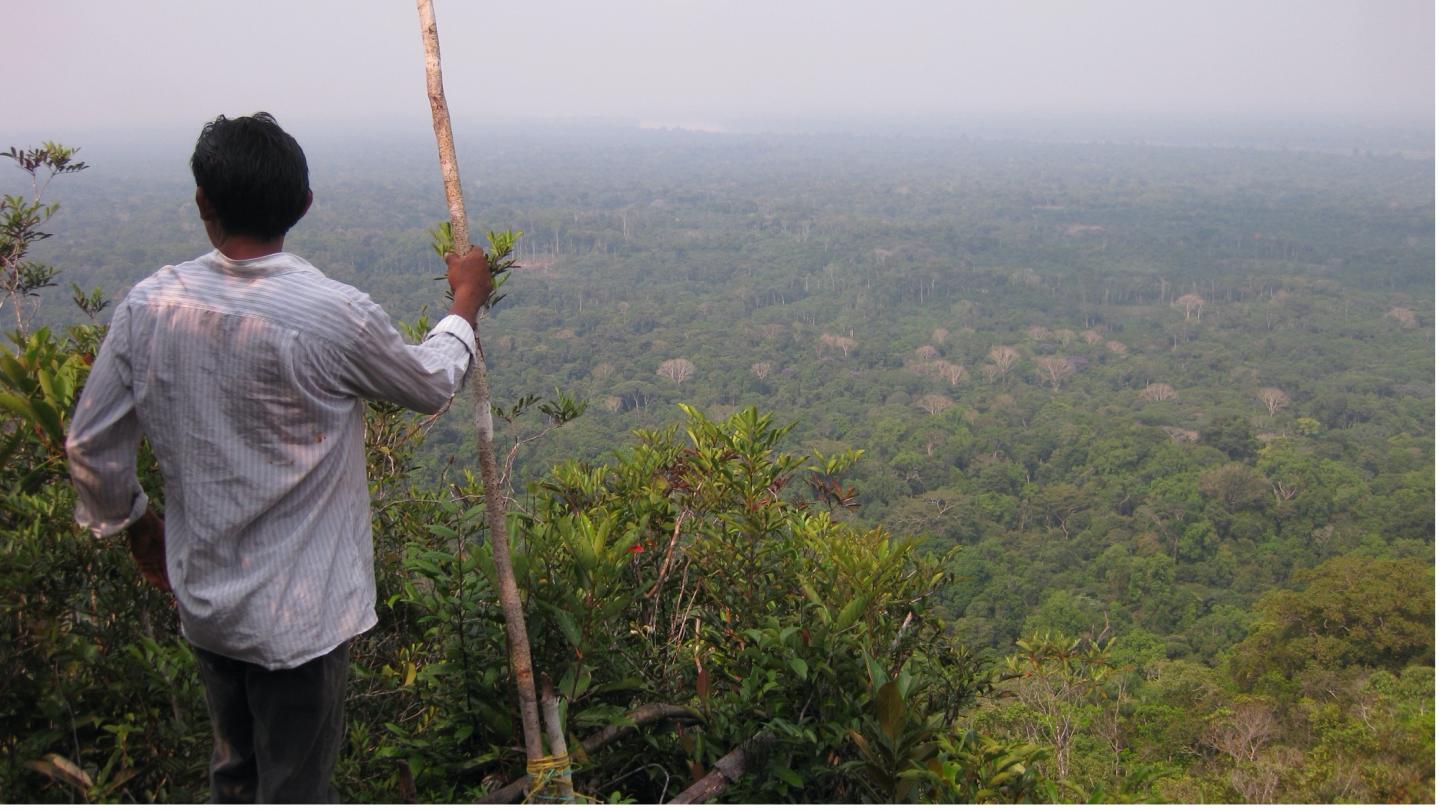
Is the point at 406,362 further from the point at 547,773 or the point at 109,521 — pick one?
the point at 547,773

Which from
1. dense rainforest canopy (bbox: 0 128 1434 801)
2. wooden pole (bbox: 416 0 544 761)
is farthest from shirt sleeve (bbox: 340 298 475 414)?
dense rainforest canopy (bbox: 0 128 1434 801)

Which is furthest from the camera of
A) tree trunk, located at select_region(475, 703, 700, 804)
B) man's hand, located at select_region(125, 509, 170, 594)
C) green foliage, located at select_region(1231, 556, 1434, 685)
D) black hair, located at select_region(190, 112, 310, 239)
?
green foliage, located at select_region(1231, 556, 1434, 685)

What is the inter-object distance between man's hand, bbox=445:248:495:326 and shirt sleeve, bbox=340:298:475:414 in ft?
0.25

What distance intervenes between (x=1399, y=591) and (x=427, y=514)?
13.4 meters

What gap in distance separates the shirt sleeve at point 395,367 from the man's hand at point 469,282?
8 centimetres

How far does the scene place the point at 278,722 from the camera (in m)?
1.07

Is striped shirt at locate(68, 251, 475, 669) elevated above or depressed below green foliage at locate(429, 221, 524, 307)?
below

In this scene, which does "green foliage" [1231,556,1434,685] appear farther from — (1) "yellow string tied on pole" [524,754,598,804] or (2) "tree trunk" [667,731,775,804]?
(1) "yellow string tied on pole" [524,754,598,804]

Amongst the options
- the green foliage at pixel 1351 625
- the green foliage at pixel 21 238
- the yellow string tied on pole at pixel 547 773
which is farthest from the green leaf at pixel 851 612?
the green foliage at pixel 1351 625

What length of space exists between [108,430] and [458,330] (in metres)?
0.38

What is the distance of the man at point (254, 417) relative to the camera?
964 millimetres

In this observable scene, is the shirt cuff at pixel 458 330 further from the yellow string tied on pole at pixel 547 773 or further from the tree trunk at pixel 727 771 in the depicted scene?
the tree trunk at pixel 727 771

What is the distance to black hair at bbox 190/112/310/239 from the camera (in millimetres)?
961

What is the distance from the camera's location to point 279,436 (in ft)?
3.23
